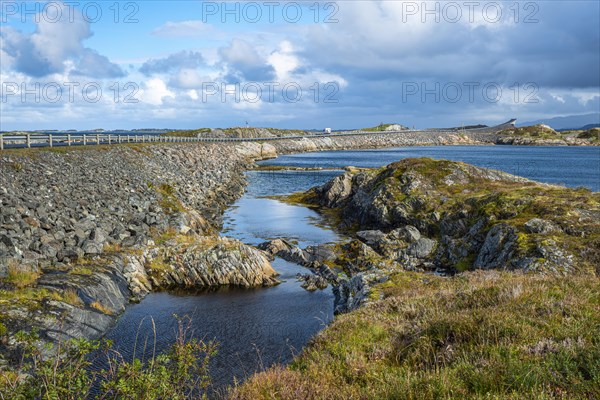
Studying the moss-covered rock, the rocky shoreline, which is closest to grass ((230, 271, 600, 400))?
the rocky shoreline

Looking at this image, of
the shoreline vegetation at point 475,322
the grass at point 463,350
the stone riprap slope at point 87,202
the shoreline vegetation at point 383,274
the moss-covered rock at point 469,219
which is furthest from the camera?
the moss-covered rock at point 469,219

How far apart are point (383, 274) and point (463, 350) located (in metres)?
13.9

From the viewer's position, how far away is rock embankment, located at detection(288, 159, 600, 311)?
76.8 feet

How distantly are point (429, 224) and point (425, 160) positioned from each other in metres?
13.9

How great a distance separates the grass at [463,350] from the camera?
24.7 feet

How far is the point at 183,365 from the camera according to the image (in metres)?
8.27

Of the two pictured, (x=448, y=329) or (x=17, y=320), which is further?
(x=17, y=320)

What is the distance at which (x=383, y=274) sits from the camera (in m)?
23.1

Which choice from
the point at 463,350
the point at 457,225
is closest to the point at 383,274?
the point at 463,350

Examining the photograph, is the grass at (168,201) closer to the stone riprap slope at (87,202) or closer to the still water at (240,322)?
the stone riprap slope at (87,202)

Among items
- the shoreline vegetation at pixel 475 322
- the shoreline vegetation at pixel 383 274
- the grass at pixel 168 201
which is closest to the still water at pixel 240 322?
the shoreline vegetation at pixel 383 274

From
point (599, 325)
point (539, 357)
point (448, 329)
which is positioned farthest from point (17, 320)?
point (599, 325)

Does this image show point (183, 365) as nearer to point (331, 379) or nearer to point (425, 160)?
point (331, 379)

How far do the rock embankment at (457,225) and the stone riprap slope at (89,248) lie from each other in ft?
28.0
